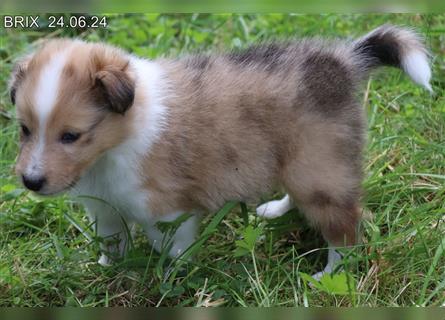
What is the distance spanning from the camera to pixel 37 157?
3.69 meters

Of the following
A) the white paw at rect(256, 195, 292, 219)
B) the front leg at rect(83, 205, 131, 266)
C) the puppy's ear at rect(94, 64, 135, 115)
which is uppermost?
the puppy's ear at rect(94, 64, 135, 115)

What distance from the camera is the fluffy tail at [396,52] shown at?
426cm

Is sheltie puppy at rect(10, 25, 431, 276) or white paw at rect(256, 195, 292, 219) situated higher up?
sheltie puppy at rect(10, 25, 431, 276)

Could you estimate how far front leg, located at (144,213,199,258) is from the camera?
167 inches

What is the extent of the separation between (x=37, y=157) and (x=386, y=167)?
8.25 ft

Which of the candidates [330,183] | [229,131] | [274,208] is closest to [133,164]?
[229,131]

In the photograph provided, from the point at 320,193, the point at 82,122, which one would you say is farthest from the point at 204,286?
the point at 82,122

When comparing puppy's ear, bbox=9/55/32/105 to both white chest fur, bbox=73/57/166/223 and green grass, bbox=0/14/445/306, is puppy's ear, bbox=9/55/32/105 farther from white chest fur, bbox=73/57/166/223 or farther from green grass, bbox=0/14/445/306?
green grass, bbox=0/14/445/306

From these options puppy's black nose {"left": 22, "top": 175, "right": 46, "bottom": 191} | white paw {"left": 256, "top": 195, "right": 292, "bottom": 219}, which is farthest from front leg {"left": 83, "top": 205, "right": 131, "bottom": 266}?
white paw {"left": 256, "top": 195, "right": 292, "bottom": 219}

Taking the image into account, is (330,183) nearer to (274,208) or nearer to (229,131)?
(229,131)

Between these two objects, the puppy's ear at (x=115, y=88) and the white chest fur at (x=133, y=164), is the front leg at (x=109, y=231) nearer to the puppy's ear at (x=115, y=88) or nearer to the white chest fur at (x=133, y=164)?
the white chest fur at (x=133, y=164)

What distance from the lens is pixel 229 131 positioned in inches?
168

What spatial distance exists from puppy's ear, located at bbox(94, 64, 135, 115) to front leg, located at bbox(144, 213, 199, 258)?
74 centimetres

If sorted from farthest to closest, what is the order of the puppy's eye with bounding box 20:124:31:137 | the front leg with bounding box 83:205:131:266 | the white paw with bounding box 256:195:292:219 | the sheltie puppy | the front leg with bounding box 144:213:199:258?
the white paw with bounding box 256:195:292:219 → the front leg with bounding box 83:205:131:266 → the front leg with bounding box 144:213:199:258 → the sheltie puppy → the puppy's eye with bounding box 20:124:31:137
